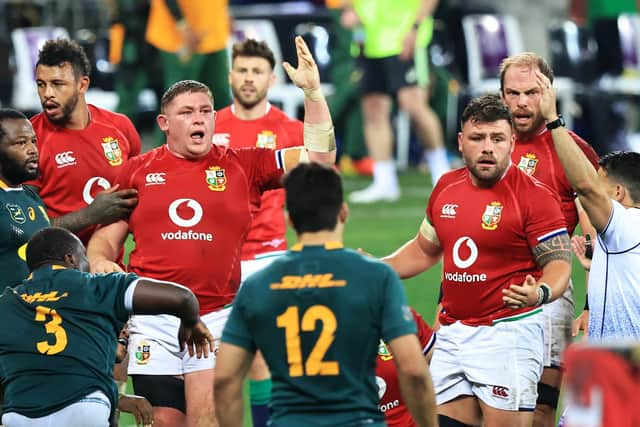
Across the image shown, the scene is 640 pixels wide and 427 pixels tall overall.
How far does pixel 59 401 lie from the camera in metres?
6.69

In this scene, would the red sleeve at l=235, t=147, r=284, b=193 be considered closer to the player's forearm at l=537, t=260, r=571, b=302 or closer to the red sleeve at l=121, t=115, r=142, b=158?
the red sleeve at l=121, t=115, r=142, b=158

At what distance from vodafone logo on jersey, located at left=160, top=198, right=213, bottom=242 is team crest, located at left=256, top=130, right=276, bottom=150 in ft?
7.06

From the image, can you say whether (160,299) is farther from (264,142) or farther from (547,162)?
(264,142)

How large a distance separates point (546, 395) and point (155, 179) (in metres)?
2.39

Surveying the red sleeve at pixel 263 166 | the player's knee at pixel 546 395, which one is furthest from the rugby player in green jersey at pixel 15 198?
the player's knee at pixel 546 395

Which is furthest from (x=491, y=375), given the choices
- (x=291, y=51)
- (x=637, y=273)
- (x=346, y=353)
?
(x=291, y=51)

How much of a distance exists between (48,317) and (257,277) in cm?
125

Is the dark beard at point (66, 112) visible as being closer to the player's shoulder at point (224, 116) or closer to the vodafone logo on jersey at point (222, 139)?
the vodafone logo on jersey at point (222, 139)

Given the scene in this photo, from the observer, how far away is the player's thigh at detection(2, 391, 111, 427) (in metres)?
6.69

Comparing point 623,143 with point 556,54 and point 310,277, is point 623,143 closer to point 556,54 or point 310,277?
point 556,54

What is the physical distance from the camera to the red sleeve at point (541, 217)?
7488 mm

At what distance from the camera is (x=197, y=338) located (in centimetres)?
697

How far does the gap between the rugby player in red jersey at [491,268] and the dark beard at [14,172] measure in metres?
2.14

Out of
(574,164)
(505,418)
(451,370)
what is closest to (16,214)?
(451,370)
